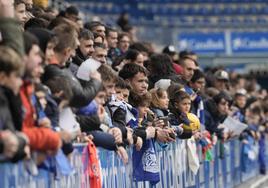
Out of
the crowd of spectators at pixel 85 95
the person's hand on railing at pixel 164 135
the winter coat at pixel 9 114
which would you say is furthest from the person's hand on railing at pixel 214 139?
the winter coat at pixel 9 114

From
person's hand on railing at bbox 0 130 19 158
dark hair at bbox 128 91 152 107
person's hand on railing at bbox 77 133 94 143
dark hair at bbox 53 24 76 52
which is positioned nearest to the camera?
person's hand on railing at bbox 0 130 19 158

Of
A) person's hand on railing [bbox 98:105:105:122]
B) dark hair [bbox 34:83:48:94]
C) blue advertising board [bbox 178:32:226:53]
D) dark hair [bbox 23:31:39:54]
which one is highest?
blue advertising board [bbox 178:32:226:53]

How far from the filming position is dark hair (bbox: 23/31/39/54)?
7.21 meters

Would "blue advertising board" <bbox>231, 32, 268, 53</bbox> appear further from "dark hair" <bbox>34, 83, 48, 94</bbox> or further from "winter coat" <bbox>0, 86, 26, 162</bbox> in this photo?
"winter coat" <bbox>0, 86, 26, 162</bbox>

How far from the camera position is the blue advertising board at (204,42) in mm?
37084

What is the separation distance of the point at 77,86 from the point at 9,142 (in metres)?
1.71

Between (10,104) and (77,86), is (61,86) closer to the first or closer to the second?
(77,86)

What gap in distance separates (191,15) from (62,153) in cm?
3064

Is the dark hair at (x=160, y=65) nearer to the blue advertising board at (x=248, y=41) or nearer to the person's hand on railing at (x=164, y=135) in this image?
the person's hand on railing at (x=164, y=135)

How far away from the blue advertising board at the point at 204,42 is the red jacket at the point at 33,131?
29822 millimetres

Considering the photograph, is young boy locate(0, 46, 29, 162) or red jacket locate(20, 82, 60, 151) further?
red jacket locate(20, 82, 60, 151)

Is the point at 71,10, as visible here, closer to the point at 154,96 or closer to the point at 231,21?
the point at 154,96

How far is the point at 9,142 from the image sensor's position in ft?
21.1

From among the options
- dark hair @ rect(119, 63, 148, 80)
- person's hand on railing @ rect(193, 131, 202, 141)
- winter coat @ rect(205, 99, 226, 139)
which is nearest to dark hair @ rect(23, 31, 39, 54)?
dark hair @ rect(119, 63, 148, 80)
